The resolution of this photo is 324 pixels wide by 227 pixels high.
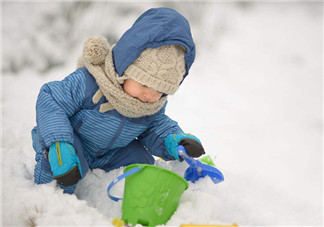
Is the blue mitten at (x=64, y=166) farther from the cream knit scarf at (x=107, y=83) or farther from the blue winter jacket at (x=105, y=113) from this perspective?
the cream knit scarf at (x=107, y=83)

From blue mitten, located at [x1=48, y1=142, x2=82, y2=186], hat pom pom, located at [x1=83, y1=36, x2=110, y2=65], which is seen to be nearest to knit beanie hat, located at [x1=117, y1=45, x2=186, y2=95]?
hat pom pom, located at [x1=83, y1=36, x2=110, y2=65]

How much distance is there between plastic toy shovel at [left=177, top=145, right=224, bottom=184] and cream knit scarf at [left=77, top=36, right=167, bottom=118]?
9.8 inches

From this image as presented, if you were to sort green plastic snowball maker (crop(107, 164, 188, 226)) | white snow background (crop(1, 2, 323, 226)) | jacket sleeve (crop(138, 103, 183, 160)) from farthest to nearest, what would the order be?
jacket sleeve (crop(138, 103, 183, 160))
white snow background (crop(1, 2, 323, 226))
green plastic snowball maker (crop(107, 164, 188, 226))

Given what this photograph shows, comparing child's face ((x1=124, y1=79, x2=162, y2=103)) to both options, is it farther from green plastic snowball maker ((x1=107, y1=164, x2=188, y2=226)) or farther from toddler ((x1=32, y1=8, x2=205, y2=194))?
green plastic snowball maker ((x1=107, y1=164, x2=188, y2=226))

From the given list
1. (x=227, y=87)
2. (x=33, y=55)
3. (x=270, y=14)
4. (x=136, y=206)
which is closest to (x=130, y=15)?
(x=33, y=55)

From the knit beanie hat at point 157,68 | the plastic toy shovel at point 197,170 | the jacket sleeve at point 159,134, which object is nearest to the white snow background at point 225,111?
the plastic toy shovel at point 197,170

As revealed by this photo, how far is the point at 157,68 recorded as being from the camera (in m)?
1.19

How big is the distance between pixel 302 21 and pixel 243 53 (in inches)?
39.4

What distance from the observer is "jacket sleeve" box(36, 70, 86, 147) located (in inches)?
45.3

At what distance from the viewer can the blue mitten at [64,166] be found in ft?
3.57

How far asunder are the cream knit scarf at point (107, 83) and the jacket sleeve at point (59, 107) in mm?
73

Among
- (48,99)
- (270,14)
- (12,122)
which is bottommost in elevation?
(12,122)

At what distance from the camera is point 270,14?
4.51 meters

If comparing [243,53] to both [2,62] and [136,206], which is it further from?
[136,206]
